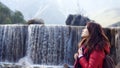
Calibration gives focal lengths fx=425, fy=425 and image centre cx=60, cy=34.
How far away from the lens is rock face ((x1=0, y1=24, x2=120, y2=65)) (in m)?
19.5

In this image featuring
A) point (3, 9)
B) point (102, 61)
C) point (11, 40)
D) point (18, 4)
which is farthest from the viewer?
point (18, 4)

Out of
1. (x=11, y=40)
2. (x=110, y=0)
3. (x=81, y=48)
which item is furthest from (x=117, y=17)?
(x=81, y=48)

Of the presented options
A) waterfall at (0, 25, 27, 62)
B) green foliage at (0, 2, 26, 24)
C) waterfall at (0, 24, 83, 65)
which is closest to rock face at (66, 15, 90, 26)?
waterfall at (0, 24, 83, 65)

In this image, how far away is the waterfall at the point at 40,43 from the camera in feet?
64.2

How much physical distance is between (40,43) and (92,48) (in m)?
15.3

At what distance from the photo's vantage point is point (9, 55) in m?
20.6

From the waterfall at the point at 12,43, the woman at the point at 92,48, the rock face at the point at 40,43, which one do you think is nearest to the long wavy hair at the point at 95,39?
the woman at the point at 92,48

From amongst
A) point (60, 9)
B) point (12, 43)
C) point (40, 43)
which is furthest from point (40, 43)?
point (60, 9)

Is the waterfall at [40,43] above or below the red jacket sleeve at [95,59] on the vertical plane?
below

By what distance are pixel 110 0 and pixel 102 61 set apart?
12436 cm

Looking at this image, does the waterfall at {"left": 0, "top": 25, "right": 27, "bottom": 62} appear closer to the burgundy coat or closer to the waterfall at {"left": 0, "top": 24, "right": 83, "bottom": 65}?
the waterfall at {"left": 0, "top": 24, "right": 83, "bottom": 65}

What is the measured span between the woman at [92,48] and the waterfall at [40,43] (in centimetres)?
1412

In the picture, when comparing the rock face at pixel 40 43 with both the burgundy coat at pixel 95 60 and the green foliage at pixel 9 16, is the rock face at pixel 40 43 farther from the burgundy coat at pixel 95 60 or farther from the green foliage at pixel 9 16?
the burgundy coat at pixel 95 60

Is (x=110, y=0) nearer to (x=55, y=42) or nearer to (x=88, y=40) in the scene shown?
(x=55, y=42)
